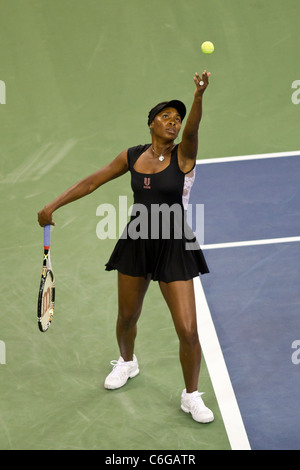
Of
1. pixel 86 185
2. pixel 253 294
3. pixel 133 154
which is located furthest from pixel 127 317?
pixel 253 294

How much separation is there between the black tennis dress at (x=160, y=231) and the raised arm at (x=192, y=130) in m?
0.07

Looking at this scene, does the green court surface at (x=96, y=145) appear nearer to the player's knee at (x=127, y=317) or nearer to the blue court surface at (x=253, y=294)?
the blue court surface at (x=253, y=294)

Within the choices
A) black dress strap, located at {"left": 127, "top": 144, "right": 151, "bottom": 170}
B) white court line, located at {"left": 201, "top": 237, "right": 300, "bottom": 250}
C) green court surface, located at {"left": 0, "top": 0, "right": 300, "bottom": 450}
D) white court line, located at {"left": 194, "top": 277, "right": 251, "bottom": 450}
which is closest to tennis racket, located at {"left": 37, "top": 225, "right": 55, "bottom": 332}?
green court surface, located at {"left": 0, "top": 0, "right": 300, "bottom": 450}

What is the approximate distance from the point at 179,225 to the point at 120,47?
20.6 feet

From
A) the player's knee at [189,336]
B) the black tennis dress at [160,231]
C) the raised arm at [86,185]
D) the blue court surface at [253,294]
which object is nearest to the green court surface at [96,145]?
the blue court surface at [253,294]

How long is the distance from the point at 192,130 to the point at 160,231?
92 centimetres

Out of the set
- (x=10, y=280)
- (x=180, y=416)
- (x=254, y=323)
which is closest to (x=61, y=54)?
(x=10, y=280)

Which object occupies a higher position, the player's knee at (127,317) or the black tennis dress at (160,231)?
the black tennis dress at (160,231)

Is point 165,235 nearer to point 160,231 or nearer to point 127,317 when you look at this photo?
point 160,231

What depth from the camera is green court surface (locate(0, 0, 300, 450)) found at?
7691mm

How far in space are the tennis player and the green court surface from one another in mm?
782

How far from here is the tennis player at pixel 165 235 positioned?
712 cm

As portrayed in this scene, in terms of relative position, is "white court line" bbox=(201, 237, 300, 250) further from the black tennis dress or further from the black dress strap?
the black dress strap
